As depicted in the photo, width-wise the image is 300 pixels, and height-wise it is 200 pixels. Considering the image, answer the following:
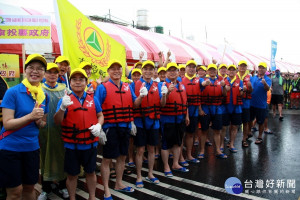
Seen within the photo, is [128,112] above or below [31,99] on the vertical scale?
below

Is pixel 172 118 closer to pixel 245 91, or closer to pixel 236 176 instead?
pixel 236 176

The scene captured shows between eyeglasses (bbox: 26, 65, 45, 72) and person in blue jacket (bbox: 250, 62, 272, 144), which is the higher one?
eyeglasses (bbox: 26, 65, 45, 72)

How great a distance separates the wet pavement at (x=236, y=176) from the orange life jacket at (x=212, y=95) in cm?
141

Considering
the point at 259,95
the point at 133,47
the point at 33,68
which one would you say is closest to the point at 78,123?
the point at 33,68

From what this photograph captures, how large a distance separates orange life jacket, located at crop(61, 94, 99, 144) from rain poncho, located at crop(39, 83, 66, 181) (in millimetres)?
673

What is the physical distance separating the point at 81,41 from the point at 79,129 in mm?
1902

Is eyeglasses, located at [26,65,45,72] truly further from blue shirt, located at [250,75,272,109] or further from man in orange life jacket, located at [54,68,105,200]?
blue shirt, located at [250,75,272,109]

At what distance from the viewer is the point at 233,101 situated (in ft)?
21.6

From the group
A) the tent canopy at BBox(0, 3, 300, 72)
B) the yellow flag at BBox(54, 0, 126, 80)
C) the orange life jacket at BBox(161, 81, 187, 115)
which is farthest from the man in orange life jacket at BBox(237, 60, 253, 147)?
the yellow flag at BBox(54, 0, 126, 80)

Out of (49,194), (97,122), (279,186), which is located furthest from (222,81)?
(49,194)

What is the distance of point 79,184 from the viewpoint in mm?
4727

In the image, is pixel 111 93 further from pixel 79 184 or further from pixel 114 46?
pixel 79 184

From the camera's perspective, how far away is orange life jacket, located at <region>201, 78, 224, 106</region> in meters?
6.16

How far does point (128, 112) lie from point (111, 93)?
420 millimetres
